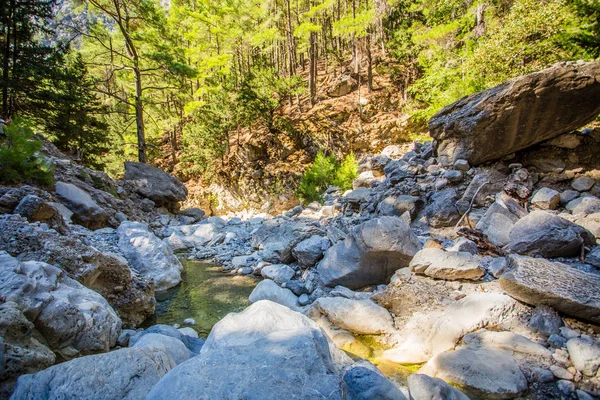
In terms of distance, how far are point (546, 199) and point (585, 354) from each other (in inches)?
151

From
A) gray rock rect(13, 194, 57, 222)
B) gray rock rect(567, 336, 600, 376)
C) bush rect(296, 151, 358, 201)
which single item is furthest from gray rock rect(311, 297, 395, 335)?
bush rect(296, 151, 358, 201)

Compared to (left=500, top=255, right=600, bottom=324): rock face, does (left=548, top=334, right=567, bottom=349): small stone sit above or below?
below

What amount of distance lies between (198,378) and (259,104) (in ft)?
48.9

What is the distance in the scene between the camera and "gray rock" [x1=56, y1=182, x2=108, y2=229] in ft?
20.9

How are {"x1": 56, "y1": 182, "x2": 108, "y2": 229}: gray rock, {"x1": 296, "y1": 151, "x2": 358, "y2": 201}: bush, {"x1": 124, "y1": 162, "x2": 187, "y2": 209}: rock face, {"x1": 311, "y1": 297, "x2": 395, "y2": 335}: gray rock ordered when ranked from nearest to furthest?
{"x1": 311, "y1": 297, "x2": 395, "y2": 335}: gray rock < {"x1": 56, "y1": 182, "x2": 108, "y2": 229}: gray rock < {"x1": 124, "y1": 162, "x2": 187, "y2": 209}: rock face < {"x1": 296, "y1": 151, "x2": 358, "y2": 201}: bush

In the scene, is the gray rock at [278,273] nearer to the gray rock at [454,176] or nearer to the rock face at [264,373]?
the rock face at [264,373]

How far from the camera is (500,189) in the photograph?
19.4ft

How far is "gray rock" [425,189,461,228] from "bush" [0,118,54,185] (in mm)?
8446

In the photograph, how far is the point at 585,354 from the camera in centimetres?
238

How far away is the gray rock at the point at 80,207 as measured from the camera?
6383 millimetres

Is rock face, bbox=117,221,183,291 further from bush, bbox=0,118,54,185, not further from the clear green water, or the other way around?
bush, bbox=0,118,54,185

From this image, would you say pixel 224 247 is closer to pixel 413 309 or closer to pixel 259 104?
pixel 413 309

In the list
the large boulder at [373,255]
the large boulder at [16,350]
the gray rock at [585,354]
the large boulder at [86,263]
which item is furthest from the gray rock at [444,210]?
the large boulder at [16,350]

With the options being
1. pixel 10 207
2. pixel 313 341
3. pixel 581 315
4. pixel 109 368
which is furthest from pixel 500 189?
pixel 10 207
